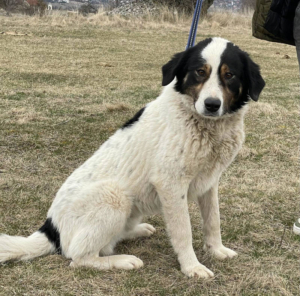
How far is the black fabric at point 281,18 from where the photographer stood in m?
3.44

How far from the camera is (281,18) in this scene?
350cm

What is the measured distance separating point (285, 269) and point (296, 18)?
1.92m

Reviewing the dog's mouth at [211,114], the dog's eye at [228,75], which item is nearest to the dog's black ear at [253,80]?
the dog's eye at [228,75]

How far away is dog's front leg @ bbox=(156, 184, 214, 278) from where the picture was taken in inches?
113

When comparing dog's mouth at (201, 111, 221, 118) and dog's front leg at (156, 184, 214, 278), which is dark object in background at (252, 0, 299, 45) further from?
dog's front leg at (156, 184, 214, 278)

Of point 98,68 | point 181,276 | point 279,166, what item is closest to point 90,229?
point 181,276

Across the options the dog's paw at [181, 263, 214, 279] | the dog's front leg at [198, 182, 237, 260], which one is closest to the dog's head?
the dog's front leg at [198, 182, 237, 260]

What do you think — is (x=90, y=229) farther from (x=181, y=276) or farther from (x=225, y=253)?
(x=225, y=253)

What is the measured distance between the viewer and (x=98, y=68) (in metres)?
11.1

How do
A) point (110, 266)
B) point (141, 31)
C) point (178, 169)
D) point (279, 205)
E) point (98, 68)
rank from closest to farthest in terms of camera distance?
point (178, 169) < point (110, 266) < point (279, 205) < point (98, 68) < point (141, 31)

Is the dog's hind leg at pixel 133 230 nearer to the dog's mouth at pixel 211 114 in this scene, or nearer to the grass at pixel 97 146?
the grass at pixel 97 146

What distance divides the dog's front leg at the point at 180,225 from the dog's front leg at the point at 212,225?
0.32m

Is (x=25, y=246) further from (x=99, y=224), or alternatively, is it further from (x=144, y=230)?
(x=144, y=230)

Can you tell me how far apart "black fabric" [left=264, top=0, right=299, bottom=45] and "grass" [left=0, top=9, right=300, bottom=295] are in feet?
5.26
